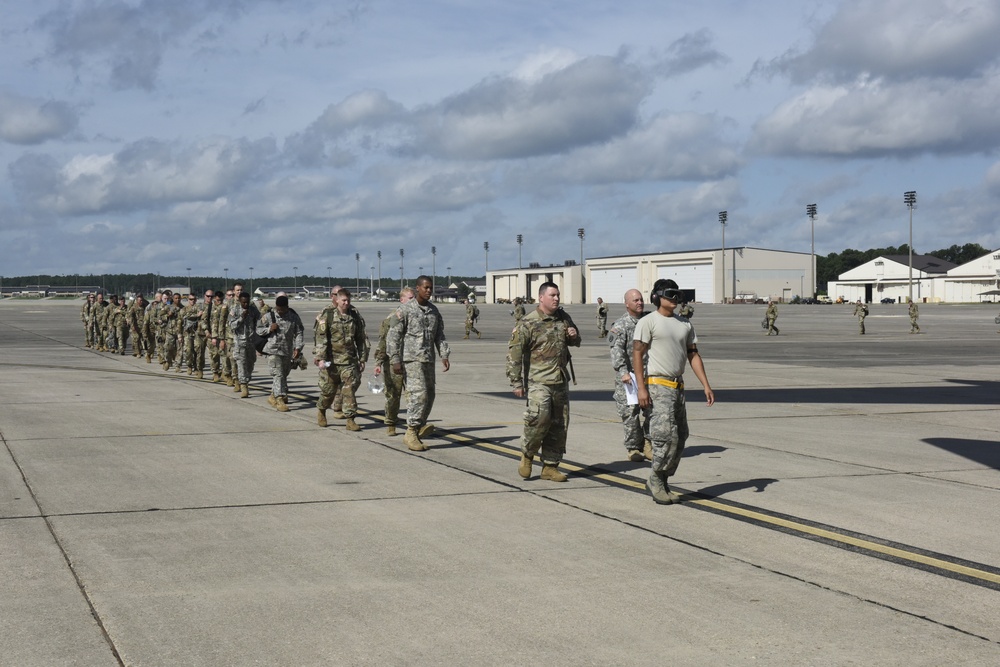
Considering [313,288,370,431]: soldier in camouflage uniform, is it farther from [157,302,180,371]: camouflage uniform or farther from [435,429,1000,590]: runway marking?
[157,302,180,371]: camouflage uniform

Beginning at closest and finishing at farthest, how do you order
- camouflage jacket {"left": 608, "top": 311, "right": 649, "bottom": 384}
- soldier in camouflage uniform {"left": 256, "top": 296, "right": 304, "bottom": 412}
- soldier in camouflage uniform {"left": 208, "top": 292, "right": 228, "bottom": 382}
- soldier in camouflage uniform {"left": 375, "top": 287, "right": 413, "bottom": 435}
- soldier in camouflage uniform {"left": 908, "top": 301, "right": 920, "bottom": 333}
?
1. camouflage jacket {"left": 608, "top": 311, "right": 649, "bottom": 384}
2. soldier in camouflage uniform {"left": 375, "top": 287, "right": 413, "bottom": 435}
3. soldier in camouflage uniform {"left": 256, "top": 296, "right": 304, "bottom": 412}
4. soldier in camouflage uniform {"left": 208, "top": 292, "right": 228, "bottom": 382}
5. soldier in camouflage uniform {"left": 908, "top": 301, "right": 920, "bottom": 333}

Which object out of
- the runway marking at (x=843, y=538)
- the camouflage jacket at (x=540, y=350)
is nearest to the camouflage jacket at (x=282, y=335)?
the camouflage jacket at (x=540, y=350)

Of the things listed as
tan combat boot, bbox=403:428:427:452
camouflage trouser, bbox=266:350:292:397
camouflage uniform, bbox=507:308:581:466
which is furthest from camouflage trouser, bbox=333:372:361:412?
camouflage uniform, bbox=507:308:581:466

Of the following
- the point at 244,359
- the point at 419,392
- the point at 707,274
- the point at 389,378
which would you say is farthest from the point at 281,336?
the point at 707,274

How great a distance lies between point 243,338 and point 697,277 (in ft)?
385

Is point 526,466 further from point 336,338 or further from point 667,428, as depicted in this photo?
point 336,338

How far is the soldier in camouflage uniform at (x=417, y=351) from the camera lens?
38.3 feet

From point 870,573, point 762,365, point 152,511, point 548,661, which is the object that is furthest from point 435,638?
point 762,365

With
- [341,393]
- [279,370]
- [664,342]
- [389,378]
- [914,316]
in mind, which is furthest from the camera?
[914,316]

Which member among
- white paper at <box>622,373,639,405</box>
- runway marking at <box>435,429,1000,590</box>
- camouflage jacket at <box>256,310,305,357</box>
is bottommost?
runway marking at <box>435,429,1000,590</box>

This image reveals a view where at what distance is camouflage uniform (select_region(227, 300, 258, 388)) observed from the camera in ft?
58.7

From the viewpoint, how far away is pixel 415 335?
38.9ft

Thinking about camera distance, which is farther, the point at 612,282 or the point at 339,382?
the point at 612,282

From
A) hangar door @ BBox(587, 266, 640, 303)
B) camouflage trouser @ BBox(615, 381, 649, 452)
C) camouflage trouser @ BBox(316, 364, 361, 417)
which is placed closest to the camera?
camouflage trouser @ BBox(615, 381, 649, 452)
